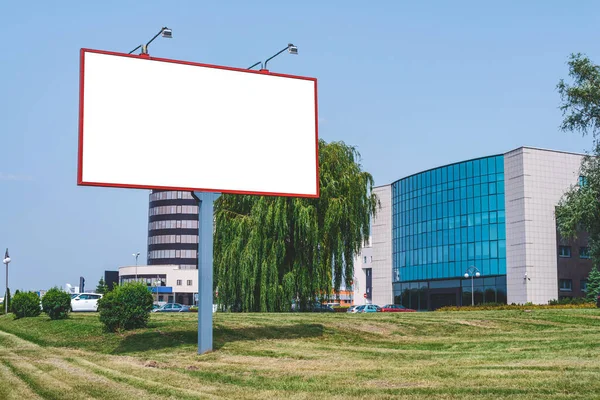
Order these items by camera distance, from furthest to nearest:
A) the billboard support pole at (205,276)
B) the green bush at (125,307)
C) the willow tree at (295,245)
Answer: the willow tree at (295,245) → the green bush at (125,307) → the billboard support pole at (205,276)

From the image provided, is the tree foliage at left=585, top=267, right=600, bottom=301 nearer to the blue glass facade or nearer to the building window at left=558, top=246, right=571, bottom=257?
the building window at left=558, top=246, right=571, bottom=257

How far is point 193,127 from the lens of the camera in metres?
21.8

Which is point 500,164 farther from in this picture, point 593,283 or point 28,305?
point 28,305

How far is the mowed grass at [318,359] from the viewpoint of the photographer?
1365 cm

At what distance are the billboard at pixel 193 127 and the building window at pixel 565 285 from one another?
6062 centimetres

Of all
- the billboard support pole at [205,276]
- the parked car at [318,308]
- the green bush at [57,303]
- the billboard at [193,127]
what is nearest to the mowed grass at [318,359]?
the billboard support pole at [205,276]

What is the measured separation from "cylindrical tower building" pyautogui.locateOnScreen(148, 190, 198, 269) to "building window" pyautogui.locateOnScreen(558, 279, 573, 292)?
99.0 m

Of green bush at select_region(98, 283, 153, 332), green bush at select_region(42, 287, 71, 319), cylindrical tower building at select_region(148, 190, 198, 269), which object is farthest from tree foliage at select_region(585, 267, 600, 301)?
cylindrical tower building at select_region(148, 190, 198, 269)

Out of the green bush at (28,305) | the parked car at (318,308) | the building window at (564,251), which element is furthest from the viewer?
the building window at (564,251)

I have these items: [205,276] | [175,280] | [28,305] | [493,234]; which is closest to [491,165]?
[493,234]

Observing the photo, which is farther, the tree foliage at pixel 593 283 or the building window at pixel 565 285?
the building window at pixel 565 285

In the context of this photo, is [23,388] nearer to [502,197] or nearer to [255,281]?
[255,281]

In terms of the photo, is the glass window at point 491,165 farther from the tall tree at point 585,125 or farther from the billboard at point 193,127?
the billboard at point 193,127

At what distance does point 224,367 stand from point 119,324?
9.01 m
